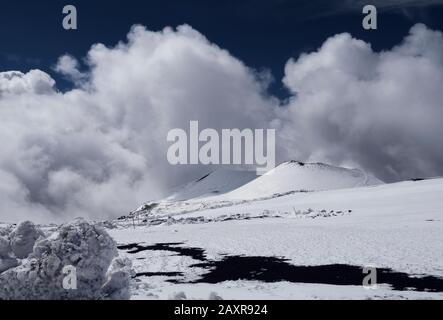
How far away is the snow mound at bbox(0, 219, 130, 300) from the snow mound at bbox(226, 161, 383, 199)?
389 feet

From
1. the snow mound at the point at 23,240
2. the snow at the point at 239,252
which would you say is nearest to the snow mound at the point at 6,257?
the snow at the point at 239,252

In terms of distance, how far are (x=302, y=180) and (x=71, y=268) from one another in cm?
14404

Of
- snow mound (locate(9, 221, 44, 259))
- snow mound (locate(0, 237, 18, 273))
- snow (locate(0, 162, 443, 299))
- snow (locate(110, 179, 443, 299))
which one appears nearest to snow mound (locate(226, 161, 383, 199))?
snow (locate(0, 162, 443, 299))

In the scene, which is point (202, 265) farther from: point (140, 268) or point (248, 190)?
point (248, 190)

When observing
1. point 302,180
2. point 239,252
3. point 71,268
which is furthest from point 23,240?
point 302,180

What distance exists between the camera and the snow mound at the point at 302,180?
146 meters

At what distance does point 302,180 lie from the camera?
510ft

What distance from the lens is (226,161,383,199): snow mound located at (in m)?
146

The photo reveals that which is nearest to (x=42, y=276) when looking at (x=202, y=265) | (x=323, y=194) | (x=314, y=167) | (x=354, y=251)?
(x=202, y=265)

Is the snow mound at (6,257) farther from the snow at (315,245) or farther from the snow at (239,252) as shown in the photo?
the snow at (315,245)

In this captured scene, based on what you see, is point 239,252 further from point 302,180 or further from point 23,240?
point 302,180

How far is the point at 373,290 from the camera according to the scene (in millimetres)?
18797
